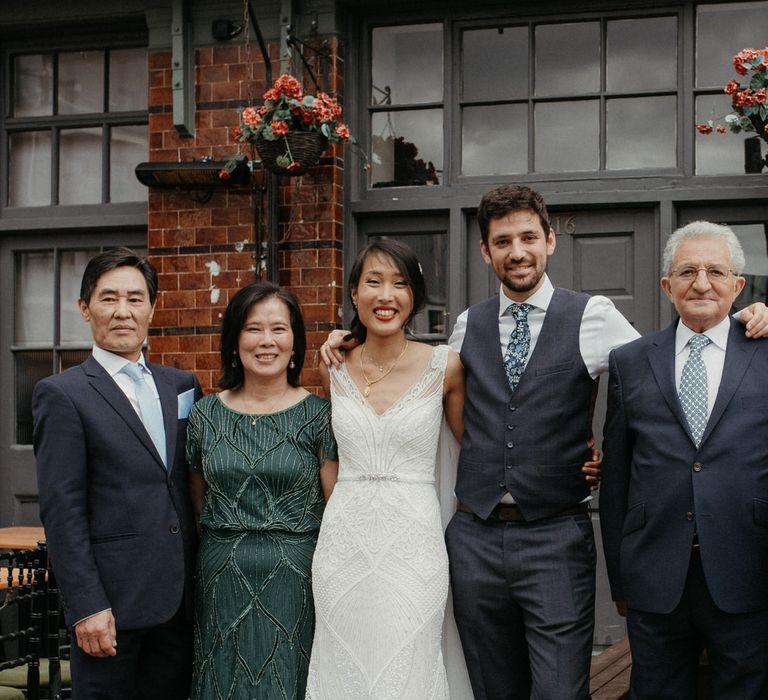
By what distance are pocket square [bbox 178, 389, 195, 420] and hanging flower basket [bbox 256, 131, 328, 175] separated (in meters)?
1.81

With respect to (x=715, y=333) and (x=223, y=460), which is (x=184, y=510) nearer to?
(x=223, y=460)

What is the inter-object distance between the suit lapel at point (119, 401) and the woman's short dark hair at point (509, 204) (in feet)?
4.22

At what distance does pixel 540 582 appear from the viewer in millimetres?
3342

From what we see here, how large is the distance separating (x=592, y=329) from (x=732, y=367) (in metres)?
0.50

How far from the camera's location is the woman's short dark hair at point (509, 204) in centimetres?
347

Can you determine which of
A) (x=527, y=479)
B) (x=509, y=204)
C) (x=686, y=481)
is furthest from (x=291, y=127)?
(x=686, y=481)

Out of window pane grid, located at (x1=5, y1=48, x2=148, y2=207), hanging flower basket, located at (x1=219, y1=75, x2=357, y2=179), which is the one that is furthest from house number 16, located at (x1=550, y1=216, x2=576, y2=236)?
window pane grid, located at (x1=5, y1=48, x2=148, y2=207)

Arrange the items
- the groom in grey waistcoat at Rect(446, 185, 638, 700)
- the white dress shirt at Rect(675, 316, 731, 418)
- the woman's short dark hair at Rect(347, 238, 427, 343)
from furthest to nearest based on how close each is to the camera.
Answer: the woman's short dark hair at Rect(347, 238, 427, 343) < the groom in grey waistcoat at Rect(446, 185, 638, 700) < the white dress shirt at Rect(675, 316, 731, 418)

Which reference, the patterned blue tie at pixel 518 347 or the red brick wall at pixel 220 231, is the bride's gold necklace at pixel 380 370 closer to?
the patterned blue tie at pixel 518 347

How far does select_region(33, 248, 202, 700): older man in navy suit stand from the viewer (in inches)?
128

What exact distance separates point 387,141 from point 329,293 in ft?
3.12

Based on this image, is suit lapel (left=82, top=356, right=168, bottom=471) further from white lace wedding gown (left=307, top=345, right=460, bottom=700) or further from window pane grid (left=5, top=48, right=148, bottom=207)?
window pane grid (left=5, top=48, right=148, bottom=207)

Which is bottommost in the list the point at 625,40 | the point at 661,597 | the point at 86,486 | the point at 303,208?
the point at 661,597

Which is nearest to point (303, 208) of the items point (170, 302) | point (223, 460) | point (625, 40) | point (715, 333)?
point (170, 302)
